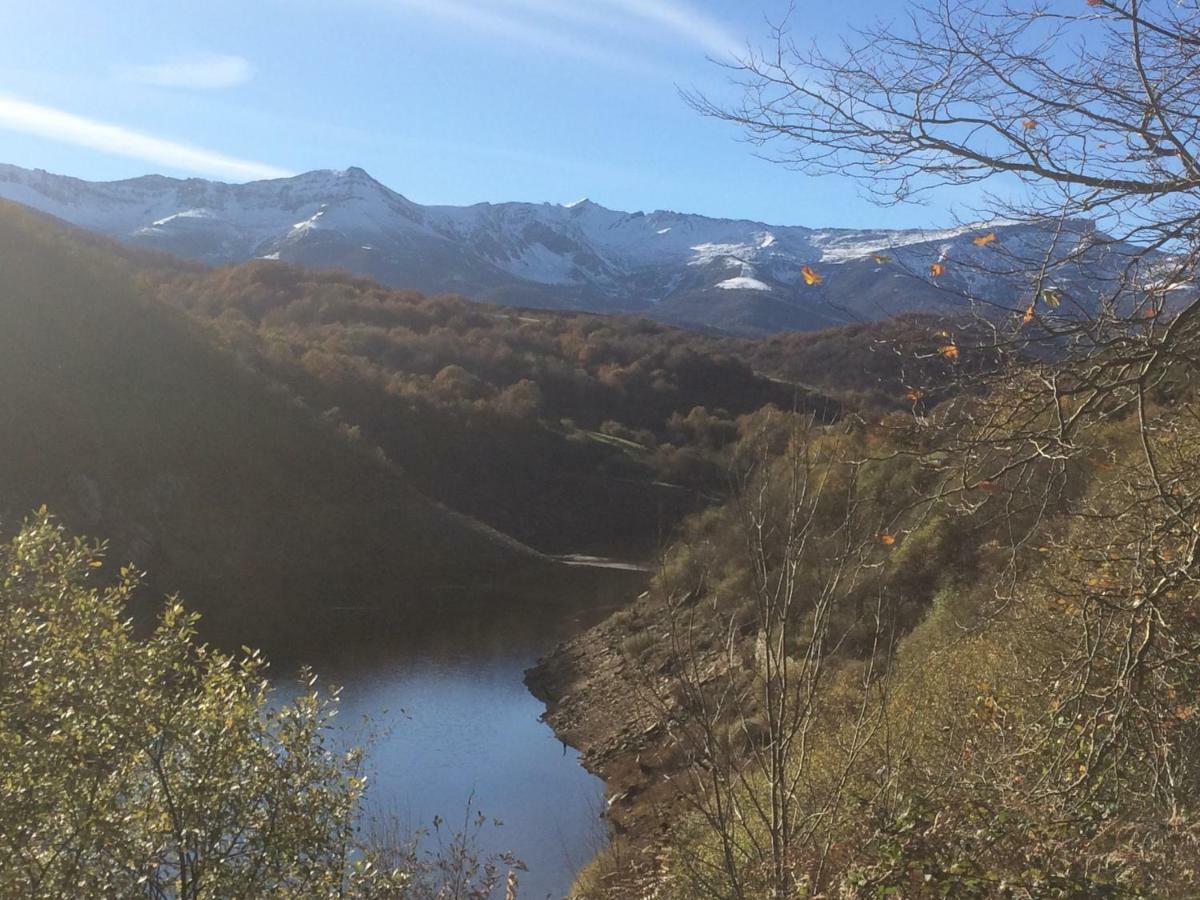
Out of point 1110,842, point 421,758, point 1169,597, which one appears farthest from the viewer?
point 421,758

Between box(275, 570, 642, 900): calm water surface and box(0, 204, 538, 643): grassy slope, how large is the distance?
626 cm

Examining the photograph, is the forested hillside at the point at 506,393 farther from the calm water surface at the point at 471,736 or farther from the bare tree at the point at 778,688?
the bare tree at the point at 778,688

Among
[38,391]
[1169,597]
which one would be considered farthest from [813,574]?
[38,391]

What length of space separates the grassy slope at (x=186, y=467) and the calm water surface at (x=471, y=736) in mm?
6264

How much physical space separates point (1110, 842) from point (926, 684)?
5.33 meters

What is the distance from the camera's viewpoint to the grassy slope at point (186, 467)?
34469 millimetres

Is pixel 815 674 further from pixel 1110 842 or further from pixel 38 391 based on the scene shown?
pixel 38 391

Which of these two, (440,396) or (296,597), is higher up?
(440,396)

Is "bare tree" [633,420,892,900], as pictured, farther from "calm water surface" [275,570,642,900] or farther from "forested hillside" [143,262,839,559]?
"forested hillside" [143,262,839,559]

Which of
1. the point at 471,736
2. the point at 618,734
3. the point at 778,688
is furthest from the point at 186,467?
the point at 778,688

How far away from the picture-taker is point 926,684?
34.8 ft

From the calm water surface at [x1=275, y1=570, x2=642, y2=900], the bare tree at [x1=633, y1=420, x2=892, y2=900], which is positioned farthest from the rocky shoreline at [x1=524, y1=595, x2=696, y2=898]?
the bare tree at [x1=633, y1=420, x2=892, y2=900]

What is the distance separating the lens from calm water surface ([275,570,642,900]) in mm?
15570

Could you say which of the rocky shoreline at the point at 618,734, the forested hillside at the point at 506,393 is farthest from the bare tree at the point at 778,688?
the forested hillside at the point at 506,393
